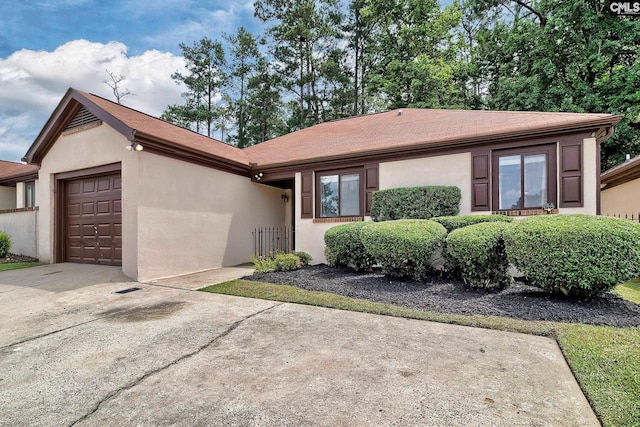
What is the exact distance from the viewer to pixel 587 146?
634 cm

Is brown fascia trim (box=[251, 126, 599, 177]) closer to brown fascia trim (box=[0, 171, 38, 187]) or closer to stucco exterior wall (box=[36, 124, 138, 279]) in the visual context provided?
stucco exterior wall (box=[36, 124, 138, 279])

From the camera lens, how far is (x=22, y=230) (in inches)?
411

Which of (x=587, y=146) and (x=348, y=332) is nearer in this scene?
(x=348, y=332)

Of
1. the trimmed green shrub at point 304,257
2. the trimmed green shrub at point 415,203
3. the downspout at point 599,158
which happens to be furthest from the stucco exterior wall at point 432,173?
the trimmed green shrub at point 304,257

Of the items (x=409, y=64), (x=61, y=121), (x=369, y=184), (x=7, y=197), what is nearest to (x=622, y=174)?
(x=369, y=184)

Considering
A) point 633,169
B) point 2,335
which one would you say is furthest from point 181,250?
point 633,169

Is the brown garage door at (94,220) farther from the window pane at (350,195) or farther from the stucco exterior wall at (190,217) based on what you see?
the window pane at (350,195)

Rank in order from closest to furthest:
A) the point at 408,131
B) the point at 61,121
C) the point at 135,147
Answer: the point at 135,147 → the point at 61,121 → the point at 408,131

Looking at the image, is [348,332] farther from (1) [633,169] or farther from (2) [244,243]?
(1) [633,169]

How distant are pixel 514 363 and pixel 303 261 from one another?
602cm

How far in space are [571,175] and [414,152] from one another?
10.9ft

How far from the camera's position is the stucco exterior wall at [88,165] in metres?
6.91

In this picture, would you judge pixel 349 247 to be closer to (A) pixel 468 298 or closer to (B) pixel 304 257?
(B) pixel 304 257

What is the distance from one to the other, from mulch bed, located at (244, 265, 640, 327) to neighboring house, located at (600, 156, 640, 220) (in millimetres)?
6789
